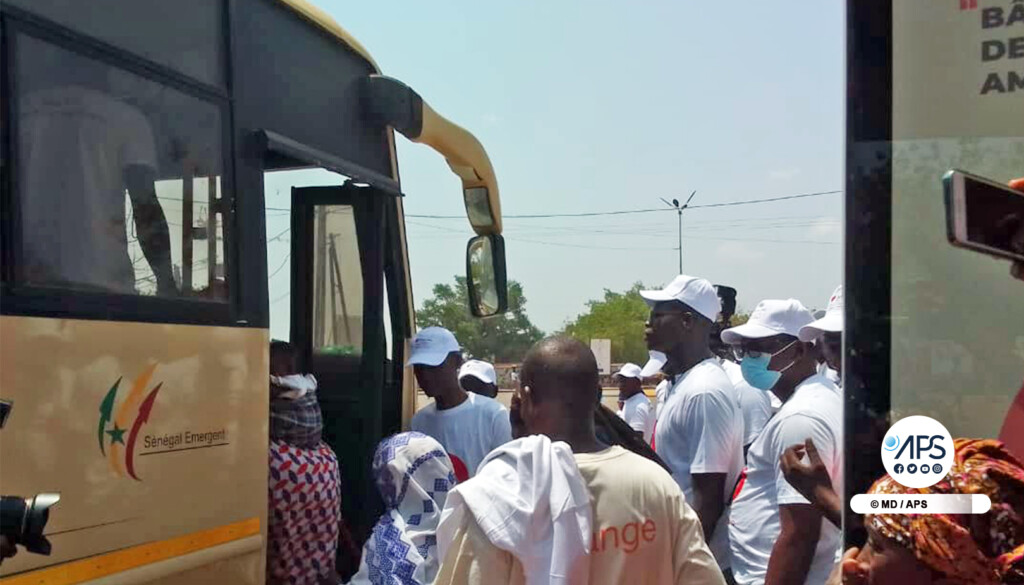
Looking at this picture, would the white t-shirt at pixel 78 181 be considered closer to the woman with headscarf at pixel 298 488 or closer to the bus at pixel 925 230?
the woman with headscarf at pixel 298 488

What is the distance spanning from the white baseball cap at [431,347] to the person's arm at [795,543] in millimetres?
1910

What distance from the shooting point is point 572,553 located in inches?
92.0

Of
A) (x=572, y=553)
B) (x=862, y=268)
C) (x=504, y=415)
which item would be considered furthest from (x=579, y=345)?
(x=504, y=415)

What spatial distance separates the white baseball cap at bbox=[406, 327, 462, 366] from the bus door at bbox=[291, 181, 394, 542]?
0.33m

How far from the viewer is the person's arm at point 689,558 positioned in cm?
254

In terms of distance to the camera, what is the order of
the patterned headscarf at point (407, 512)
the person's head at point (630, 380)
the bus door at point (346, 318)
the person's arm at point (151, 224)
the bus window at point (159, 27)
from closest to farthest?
the bus window at point (159, 27), the person's arm at point (151, 224), the patterned headscarf at point (407, 512), the bus door at point (346, 318), the person's head at point (630, 380)

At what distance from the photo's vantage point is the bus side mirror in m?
5.00

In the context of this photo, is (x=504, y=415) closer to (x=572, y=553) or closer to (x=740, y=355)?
(x=740, y=355)

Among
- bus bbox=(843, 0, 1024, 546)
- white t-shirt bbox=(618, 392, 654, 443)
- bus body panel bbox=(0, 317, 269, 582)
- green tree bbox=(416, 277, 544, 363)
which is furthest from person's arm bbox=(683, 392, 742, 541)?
green tree bbox=(416, 277, 544, 363)

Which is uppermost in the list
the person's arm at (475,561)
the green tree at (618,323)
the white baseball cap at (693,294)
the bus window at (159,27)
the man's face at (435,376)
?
the bus window at (159,27)

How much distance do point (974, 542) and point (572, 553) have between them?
3.22 feet

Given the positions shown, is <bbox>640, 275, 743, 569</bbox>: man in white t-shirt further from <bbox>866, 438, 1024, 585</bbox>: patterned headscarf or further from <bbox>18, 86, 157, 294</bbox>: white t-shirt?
<bbox>866, 438, 1024, 585</bbox>: patterned headscarf

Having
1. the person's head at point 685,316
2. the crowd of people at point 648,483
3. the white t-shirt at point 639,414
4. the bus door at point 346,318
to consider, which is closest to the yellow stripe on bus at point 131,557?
the crowd of people at point 648,483

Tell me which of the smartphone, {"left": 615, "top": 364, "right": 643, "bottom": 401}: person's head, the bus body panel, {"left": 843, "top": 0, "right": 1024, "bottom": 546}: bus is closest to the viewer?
the smartphone
